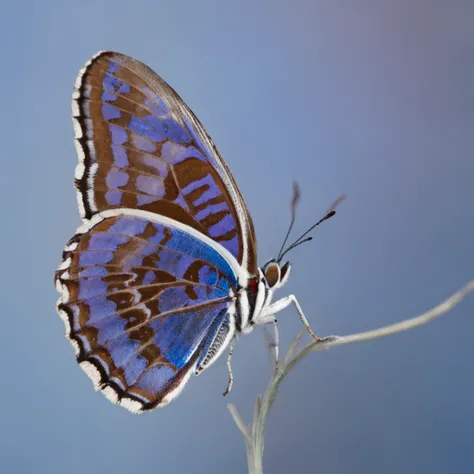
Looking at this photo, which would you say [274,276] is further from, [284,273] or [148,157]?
[148,157]

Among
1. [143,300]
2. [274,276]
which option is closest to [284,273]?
[274,276]

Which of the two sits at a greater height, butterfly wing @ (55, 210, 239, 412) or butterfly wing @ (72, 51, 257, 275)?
butterfly wing @ (72, 51, 257, 275)

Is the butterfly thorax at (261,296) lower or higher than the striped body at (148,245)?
lower

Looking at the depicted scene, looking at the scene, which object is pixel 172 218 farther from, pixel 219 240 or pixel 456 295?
pixel 456 295

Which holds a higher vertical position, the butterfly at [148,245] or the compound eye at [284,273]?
the butterfly at [148,245]

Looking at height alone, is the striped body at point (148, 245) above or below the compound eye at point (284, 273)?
above

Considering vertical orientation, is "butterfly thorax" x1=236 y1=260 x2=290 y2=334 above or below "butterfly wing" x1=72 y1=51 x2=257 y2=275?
below
